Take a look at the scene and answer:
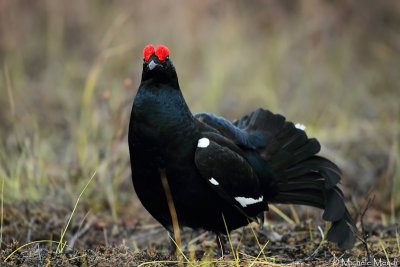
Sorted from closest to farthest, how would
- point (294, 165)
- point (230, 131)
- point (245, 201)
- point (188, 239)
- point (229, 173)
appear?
point (229, 173), point (245, 201), point (230, 131), point (294, 165), point (188, 239)

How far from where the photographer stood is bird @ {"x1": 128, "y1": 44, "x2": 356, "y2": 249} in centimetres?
311

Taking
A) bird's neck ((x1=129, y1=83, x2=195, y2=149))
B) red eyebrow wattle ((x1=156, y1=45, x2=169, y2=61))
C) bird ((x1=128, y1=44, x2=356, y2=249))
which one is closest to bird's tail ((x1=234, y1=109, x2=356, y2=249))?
bird ((x1=128, y1=44, x2=356, y2=249))

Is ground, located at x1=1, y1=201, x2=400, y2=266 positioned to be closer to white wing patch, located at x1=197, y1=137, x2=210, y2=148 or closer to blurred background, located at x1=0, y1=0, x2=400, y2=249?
blurred background, located at x1=0, y1=0, x2=400, y2=249

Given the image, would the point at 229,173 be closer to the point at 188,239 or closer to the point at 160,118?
the point at 160,118

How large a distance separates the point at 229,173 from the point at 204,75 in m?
4.16

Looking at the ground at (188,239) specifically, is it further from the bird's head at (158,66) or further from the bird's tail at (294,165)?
the bird's head at (158,66)

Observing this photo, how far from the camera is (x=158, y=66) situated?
3.16 m

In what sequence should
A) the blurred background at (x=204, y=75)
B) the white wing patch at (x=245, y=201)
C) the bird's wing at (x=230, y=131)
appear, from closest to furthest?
→ the white wing patch at (x=245, y=201) → the bird's wing at (x=230, y=131) → the blurred background at (x=204, y=75)

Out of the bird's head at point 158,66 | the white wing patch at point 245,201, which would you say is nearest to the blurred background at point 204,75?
the white wing patch at point 245,201

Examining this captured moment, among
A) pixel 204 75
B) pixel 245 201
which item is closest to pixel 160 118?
pixel 245 201

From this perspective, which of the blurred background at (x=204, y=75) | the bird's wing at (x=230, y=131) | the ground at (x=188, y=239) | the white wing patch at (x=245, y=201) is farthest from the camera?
the blurred background at (x=204, y=75)

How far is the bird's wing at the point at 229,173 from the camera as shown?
3.16 m

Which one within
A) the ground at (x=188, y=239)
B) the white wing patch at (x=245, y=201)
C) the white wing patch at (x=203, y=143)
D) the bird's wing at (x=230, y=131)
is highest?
the bird's wing at (x=230, y=131)

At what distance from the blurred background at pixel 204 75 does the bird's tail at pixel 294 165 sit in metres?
1.32
